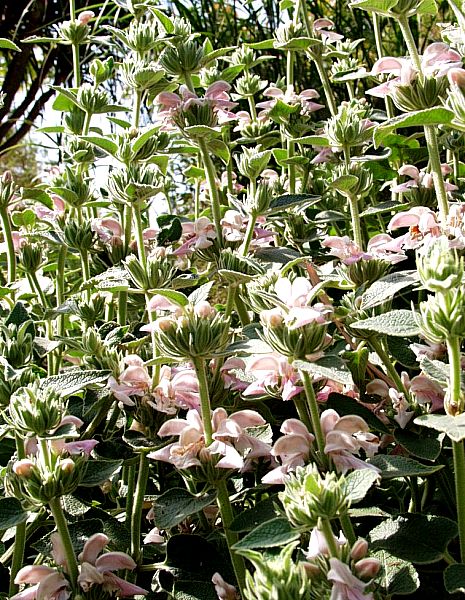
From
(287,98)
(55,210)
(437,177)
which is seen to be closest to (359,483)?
(437,177)

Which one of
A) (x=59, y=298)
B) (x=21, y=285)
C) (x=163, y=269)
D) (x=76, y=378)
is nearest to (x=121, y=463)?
(x=76, y=378)

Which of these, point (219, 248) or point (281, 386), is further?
point (219, 248)

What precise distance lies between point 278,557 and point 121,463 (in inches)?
10.6

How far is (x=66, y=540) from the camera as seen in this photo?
64 cm

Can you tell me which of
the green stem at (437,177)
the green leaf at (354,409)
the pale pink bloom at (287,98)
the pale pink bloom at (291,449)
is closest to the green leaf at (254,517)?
the pale pink bloom at (291,449)

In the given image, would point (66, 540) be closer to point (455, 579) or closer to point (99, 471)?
point (99, 471)

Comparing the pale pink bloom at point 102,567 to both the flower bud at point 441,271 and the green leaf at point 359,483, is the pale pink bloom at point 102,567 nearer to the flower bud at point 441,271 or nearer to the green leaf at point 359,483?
the green leaf at point 359,483

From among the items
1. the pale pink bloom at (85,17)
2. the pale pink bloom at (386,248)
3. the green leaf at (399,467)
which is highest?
the pale pink bloom at (85,17)

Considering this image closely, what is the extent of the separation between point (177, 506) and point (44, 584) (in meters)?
0.13

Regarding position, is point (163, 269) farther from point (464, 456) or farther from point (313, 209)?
point (313, 209)

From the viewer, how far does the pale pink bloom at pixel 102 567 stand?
647 millimetres

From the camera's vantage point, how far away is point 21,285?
1.32m

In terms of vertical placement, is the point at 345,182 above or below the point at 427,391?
above

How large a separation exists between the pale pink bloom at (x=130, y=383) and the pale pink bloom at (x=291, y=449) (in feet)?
0.65
